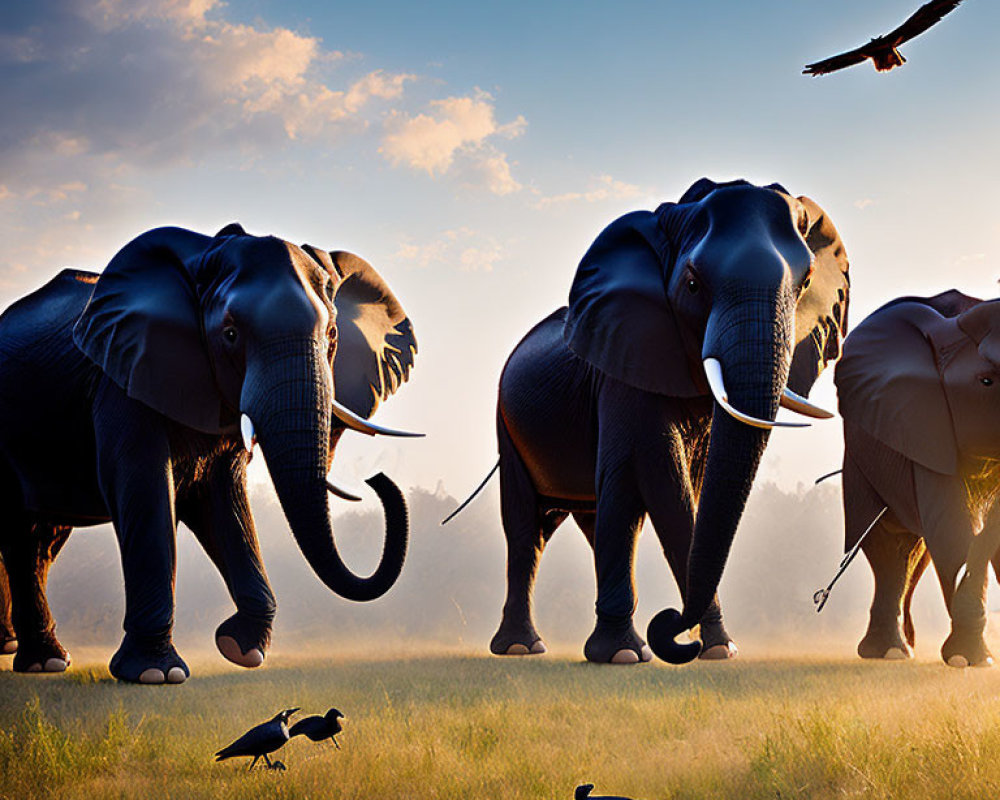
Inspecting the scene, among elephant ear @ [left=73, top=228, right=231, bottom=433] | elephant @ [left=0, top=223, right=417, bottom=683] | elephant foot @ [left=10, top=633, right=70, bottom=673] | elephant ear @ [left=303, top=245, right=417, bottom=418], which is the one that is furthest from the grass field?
elephant ear @ [left=303, top=245, right=417, bottom=418]

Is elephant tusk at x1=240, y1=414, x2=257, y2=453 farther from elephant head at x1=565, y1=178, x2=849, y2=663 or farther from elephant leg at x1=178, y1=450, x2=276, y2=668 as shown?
elephant head at x1=565, y1=178, x2=849, y2=663

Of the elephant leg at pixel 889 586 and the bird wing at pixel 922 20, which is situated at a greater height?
the bird wing at pixel 922 20

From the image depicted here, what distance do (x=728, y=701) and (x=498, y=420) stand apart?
6.54 meters

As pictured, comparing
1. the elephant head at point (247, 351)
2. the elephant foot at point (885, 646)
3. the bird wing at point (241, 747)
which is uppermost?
the elephant head at point (247, 351)

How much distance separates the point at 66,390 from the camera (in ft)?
38.5

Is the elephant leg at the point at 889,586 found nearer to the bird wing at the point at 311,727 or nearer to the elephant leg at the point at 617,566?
the elephant leg at the point at 617,566

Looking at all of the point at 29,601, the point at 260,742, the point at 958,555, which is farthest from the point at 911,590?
the point at 29,601

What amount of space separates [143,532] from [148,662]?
114 cm

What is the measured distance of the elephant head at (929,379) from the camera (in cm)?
1247

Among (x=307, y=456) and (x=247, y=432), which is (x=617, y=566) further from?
(x=247, y=432)

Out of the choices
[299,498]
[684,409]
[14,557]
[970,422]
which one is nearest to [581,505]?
[684,409]

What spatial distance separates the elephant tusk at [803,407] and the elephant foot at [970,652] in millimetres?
3368

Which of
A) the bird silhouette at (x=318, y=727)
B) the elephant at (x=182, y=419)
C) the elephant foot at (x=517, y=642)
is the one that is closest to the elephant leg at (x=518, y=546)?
the elephant foot at (x=517, y=642)

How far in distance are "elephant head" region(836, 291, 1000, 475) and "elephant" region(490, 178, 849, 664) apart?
170 centimetres
